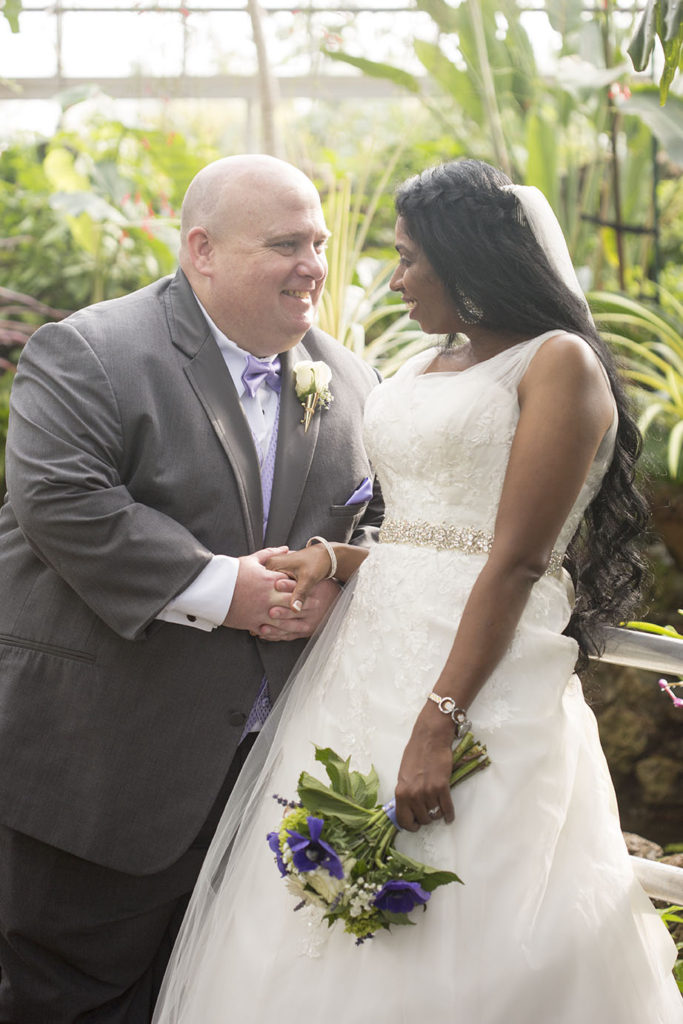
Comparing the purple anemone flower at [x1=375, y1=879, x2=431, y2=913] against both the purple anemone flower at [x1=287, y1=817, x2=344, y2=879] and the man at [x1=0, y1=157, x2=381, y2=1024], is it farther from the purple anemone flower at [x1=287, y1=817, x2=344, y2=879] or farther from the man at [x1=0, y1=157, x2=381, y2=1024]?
the man at [x1=0, y1=157, x2=381, y2=1024]

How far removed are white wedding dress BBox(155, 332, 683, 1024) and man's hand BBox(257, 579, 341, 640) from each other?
0.06 m

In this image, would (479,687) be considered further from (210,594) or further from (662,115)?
(662,115)

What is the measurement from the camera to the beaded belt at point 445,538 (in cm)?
188

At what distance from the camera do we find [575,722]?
1.84 meters

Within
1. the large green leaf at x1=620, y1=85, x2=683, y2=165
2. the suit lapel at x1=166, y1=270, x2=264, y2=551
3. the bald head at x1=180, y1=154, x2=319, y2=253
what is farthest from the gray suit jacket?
the large green leaf at x1=620, y1=85, x2=683, y2=165

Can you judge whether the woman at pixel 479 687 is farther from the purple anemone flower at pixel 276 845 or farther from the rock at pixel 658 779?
the rock at pixel 658 779

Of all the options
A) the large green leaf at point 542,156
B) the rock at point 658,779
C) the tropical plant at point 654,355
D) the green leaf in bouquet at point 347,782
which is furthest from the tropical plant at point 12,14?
the rock at point 658,779

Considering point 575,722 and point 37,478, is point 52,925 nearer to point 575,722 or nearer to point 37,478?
point 37,478

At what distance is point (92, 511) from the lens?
202 cm

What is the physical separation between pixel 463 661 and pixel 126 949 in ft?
3.89

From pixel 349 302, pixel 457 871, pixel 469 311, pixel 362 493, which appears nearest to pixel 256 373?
pixel 362 493

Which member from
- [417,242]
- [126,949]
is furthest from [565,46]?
[126,949]

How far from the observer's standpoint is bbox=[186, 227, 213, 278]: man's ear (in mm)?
2369

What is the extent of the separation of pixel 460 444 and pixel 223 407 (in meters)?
0.62
